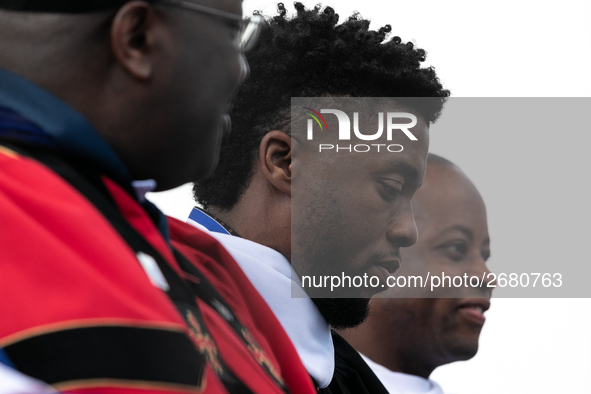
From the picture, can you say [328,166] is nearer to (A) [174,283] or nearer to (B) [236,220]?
(B) [236,220]

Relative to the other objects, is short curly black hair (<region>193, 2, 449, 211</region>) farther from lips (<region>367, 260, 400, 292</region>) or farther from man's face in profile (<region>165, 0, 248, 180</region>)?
man's face in profile (<region>165, 0, 248, 180</region>)

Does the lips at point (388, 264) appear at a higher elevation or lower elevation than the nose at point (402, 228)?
lower

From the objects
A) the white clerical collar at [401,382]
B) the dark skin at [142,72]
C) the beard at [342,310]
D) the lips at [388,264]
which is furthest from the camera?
the white clerical collar at [401,382]

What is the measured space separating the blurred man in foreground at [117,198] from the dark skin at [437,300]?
1.69 meters

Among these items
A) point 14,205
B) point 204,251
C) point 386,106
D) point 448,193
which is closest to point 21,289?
point 14,205

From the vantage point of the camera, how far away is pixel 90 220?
774 millimetres

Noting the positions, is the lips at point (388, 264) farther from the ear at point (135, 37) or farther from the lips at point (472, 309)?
the ear at point (135, 37)

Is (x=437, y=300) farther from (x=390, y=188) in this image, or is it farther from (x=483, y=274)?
(x=390, y=188)

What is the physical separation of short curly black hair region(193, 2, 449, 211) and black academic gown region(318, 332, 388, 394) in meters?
0.60

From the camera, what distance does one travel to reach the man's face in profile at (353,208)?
2.02 metres

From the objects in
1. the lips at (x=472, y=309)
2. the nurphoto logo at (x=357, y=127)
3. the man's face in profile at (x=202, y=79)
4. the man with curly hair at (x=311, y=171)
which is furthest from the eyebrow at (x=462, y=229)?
the man's face in profile at (x=202, y=79)

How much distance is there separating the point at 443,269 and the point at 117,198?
221cm

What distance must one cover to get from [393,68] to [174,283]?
1426mm

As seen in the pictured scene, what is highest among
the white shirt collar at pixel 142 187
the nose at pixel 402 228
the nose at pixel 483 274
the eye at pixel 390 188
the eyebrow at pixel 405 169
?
the white shirt collar at pixel 142 187
